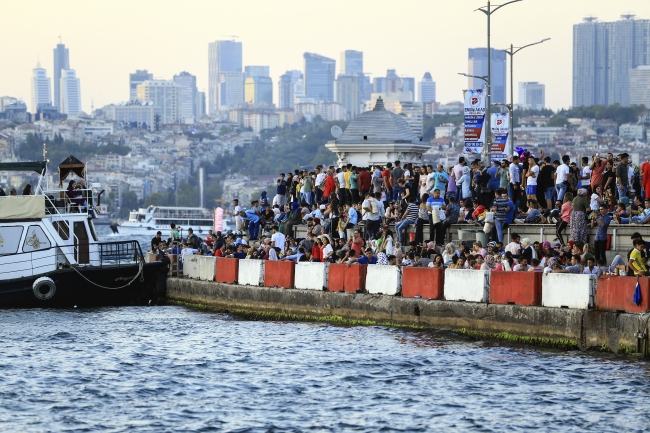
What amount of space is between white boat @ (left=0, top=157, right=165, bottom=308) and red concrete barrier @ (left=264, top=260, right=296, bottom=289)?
4416 millimetres

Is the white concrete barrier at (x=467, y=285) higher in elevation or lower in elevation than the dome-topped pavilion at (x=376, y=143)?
lower

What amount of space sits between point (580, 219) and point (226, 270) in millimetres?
10972

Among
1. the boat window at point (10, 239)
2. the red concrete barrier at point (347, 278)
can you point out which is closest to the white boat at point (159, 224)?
the boat window at point (10, 239)

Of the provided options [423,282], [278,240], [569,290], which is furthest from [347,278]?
[569,290]

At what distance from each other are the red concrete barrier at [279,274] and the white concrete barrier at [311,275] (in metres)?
A: 0.18

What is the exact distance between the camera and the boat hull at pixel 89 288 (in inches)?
1406

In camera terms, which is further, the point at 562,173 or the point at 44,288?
the point at 44,288

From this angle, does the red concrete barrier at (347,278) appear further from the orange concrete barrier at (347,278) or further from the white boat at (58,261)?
the white boat at (58,261)

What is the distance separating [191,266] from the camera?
3809 centimetres

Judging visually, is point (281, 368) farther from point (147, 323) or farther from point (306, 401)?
point (147, 323)

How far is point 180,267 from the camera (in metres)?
39.1

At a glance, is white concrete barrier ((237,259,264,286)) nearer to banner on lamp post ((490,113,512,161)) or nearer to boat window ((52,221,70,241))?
boat window ((52,221,70,241))

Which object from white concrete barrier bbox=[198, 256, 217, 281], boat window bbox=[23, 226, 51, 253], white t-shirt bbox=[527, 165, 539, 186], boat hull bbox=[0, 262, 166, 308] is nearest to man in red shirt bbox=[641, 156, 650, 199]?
white t-shirt bbox=[527, 165, 539, 186]

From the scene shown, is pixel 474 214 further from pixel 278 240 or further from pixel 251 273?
pixel 251 273
